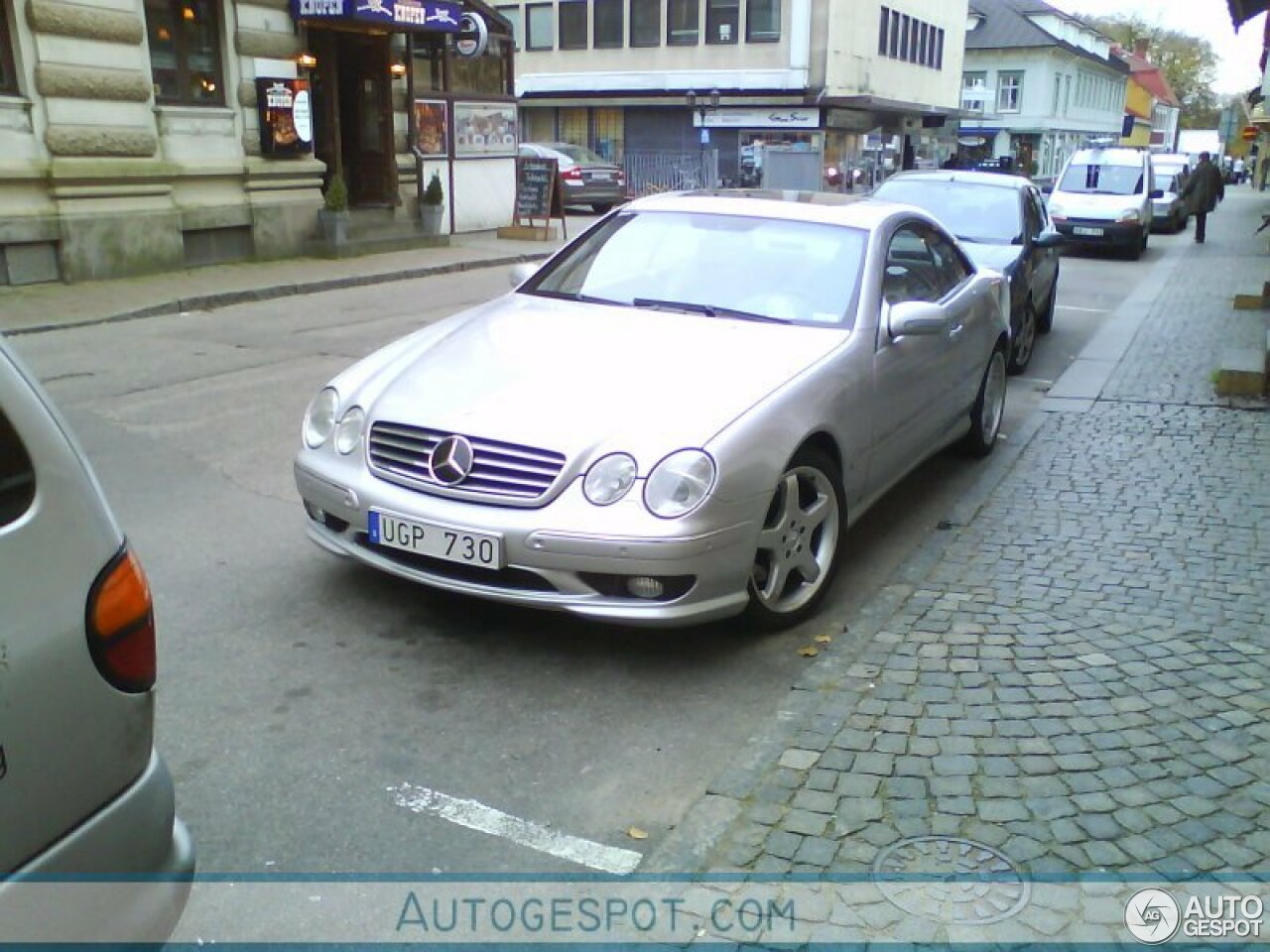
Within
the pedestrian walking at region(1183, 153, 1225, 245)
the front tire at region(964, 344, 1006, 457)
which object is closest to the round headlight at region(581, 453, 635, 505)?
the front tire at region(964, 344, 1006, 457)

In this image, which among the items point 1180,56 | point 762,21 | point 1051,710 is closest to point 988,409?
point 1051,710

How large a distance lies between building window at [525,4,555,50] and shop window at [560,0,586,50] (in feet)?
1.67

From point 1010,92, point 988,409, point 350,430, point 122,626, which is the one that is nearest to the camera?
point 122,626

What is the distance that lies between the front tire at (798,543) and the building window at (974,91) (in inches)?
2428

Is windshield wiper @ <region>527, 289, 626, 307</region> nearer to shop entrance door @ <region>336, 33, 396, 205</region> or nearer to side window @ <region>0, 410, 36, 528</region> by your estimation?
side window @ <region>0, 410, 36, 528</region>

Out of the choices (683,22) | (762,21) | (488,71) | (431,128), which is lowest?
(431,128)

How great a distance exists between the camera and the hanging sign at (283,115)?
1502 cm

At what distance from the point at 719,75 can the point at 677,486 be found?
39292mm

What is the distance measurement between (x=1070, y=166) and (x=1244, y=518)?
1911 cm

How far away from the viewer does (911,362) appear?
216 inches

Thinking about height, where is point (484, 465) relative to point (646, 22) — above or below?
below

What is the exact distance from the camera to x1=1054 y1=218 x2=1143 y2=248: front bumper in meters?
20.3

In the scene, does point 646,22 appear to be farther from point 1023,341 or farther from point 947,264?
point 947,264

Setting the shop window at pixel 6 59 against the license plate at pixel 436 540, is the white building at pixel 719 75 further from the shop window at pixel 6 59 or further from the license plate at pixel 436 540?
the license plate at pixel 436 540
